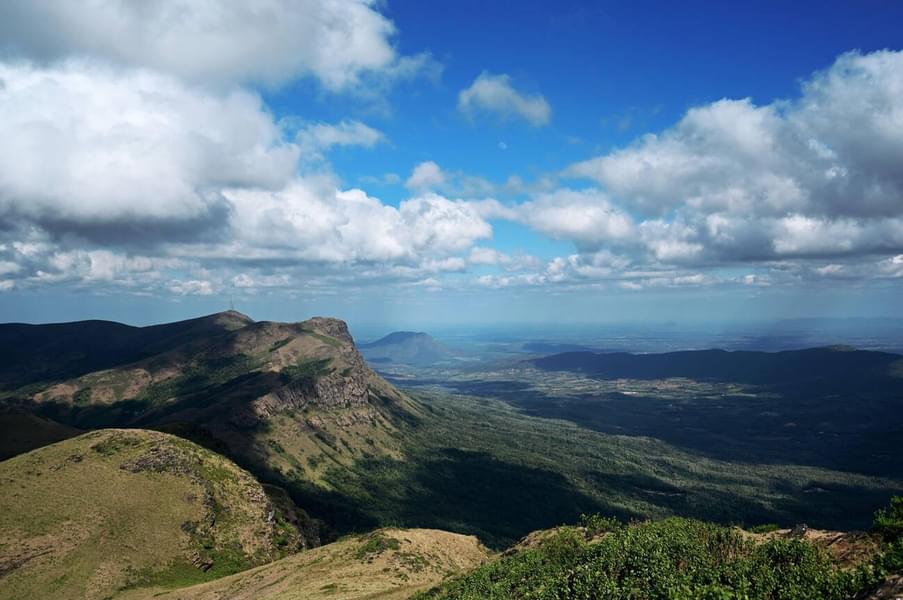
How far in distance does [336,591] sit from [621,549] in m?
42.2

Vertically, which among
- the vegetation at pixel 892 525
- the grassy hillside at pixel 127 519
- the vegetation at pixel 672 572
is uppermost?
the vegetation at pixel 892 525

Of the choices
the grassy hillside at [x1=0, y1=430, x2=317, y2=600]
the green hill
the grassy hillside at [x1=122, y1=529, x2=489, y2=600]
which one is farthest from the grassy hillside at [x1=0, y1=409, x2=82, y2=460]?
the green hill

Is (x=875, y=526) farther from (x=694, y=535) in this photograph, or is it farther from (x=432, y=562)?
(x=432, y=562)

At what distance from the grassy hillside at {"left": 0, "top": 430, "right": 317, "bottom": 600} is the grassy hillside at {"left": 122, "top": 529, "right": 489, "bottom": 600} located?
13.7 meters

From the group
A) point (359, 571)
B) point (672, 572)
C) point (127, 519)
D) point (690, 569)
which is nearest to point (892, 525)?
point (690, 569)

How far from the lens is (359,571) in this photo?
75625 mm

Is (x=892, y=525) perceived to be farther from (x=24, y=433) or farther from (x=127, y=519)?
(x=24, y=433)

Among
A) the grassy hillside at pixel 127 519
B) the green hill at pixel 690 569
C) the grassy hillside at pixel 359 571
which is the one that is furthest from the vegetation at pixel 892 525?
the grassy hillside at pixel 127 519

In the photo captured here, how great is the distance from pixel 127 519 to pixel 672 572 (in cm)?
13008

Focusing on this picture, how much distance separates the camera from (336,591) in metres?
66.4

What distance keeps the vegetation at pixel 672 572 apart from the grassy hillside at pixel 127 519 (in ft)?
279

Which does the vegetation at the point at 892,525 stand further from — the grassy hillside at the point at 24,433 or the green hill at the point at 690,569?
the grassy hillside at the point at 24,433

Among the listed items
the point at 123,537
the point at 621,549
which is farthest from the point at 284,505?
the point at 621,549

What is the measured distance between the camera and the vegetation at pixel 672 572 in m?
30.6
